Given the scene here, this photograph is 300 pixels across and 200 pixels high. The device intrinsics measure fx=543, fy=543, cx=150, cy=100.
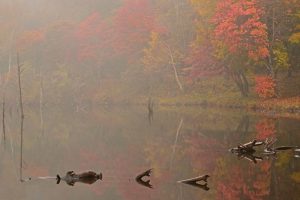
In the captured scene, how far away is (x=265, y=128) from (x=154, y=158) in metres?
11.8

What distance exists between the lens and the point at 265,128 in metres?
37.3

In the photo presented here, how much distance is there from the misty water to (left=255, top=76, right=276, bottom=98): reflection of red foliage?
5394 millimetres

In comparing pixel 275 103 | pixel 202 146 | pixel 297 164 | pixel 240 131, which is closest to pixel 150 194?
pixel 297 164

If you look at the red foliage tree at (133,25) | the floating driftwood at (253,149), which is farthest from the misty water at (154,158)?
the red foliage tree at (133,25)

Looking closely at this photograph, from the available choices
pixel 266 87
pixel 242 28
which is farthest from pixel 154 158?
pixel 242 28

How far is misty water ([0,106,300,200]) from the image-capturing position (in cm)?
2042

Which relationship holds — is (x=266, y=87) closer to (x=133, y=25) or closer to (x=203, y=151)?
(x=203, y=151)

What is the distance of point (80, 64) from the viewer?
90062 millimetres

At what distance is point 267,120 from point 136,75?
1653 inches

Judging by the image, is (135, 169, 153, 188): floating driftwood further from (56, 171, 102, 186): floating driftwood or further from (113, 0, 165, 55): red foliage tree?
(113, 0, 165, 55): red foliage tree

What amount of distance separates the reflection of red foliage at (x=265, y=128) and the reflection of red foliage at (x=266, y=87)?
1130 cm

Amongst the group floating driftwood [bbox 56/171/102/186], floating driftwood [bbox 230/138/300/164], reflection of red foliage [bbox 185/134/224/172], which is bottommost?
reflection of red foliage [bbox 185/134/224/172]

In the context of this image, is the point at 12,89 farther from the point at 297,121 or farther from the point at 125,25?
the point at 297,121

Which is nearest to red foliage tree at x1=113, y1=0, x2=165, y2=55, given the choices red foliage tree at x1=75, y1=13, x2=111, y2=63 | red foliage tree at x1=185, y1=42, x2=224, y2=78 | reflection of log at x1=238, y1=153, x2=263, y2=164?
red foliage tree at x1=75, y1=13, x2=111, y2=63
